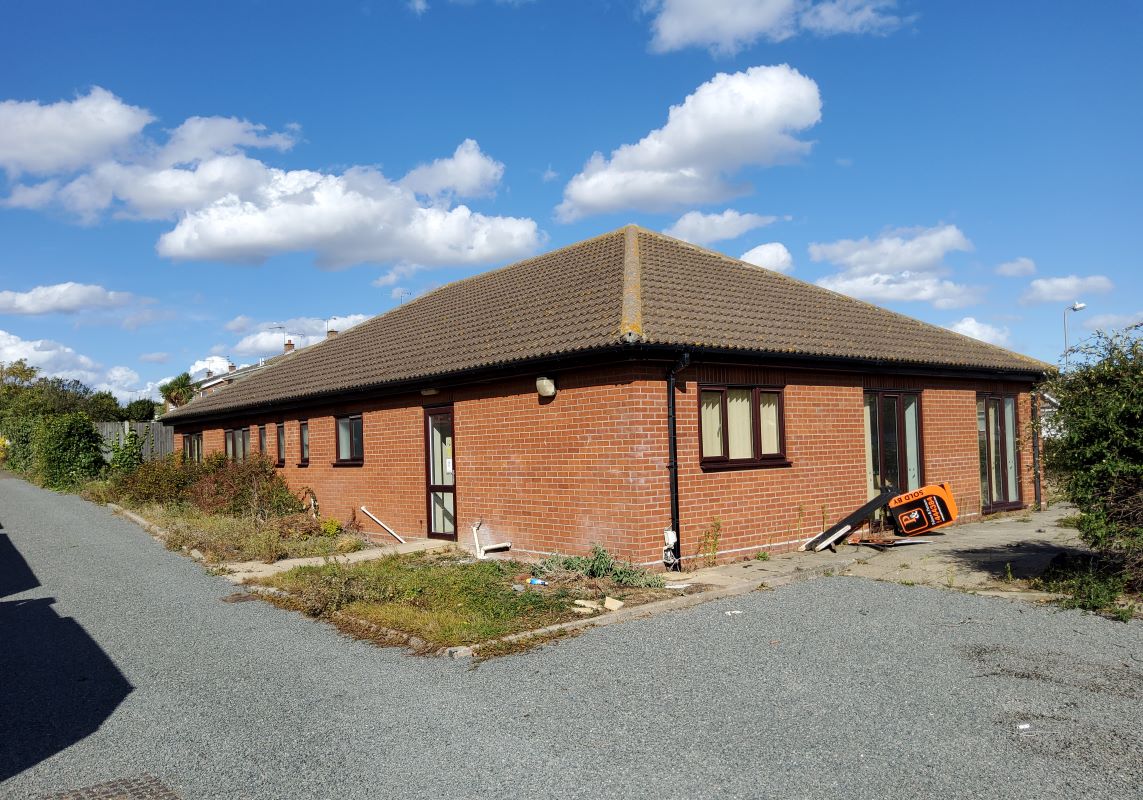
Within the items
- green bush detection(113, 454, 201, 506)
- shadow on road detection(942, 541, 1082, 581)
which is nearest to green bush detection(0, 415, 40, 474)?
green bush detection(113, 454, 201, 506)

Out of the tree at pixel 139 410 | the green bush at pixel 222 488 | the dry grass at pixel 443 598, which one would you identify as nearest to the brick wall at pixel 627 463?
the dry grass at pixel 443 598

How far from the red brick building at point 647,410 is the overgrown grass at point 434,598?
144 cm

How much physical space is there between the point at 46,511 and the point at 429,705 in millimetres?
19543

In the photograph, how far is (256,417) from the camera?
19609mm

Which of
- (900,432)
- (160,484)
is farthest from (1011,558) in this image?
(160,484)

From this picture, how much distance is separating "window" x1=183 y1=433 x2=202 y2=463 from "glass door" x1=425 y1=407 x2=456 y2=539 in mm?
12270

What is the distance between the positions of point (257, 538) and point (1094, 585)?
11617mm

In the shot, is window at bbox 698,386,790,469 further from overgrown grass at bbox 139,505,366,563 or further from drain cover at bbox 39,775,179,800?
drain cover at bbox 39,775,179,800

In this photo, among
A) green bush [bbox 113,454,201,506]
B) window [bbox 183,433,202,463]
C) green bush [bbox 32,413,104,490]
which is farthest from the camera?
green bush [bbox 32,413,104,490]

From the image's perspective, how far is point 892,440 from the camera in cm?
1352

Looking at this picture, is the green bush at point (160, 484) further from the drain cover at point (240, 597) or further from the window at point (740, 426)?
the window at point (740, 426)

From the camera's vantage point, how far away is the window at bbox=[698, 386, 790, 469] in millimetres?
10701

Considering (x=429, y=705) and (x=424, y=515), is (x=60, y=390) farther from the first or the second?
(x=429, y=705)

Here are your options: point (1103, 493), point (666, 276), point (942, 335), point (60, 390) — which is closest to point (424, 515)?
point (666, 276)
